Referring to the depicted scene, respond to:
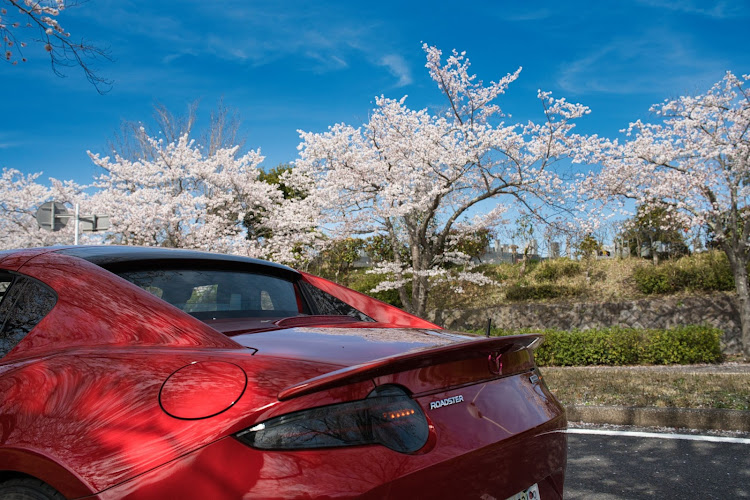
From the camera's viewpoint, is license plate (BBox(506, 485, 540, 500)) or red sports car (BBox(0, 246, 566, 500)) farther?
license plate (BBox(506, 485, 540, 500))

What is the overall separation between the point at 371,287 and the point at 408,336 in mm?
17094

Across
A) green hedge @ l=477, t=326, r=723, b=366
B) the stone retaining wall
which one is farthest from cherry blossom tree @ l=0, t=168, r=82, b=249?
green hedge @ l=477, t=326, r=723, b=366

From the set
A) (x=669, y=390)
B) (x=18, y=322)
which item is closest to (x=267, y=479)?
(x=18, y=322)

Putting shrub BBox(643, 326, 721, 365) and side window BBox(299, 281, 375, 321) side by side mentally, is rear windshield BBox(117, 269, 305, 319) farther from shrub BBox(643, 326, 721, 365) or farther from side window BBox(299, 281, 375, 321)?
shrub BBox(643, 326, 721, 365)

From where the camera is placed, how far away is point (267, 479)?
1.44 metres

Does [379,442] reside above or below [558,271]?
below

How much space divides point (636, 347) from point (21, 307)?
12675 millimetres

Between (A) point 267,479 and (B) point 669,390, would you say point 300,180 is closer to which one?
(B) point 669,390

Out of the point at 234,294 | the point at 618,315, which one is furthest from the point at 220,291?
the point at 618,315

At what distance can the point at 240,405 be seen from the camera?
1.54 m

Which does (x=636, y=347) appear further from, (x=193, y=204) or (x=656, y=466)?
(x=193, y=204)

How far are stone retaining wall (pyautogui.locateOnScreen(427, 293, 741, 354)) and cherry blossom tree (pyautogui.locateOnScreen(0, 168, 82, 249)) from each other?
17261 mm

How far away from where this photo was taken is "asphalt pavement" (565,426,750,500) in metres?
3.62

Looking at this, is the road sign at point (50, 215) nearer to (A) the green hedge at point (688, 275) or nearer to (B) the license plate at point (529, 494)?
(B) the license plate at point (529, 494)
